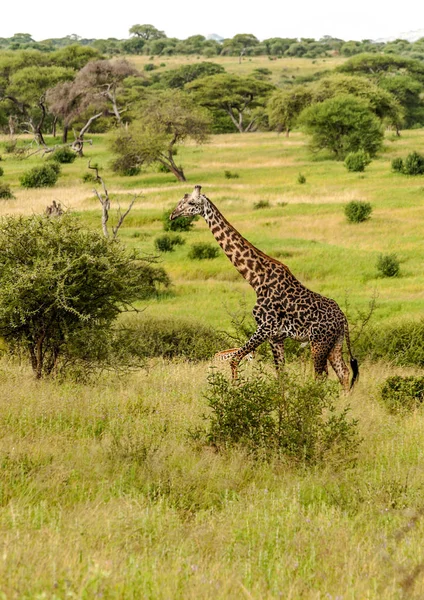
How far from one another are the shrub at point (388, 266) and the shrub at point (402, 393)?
1383 cm

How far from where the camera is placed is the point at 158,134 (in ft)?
161

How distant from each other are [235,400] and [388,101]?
5747cm

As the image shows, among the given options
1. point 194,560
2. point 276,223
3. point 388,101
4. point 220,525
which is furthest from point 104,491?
point 388,101

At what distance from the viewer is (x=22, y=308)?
1134 centimetres

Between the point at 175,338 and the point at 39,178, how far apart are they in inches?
1238

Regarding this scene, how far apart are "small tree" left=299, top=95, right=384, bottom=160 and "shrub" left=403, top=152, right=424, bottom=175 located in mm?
8478

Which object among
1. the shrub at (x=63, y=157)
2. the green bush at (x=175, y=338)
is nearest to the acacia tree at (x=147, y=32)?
the shrub at (x=63, y=157)

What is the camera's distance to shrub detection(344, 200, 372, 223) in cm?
3309

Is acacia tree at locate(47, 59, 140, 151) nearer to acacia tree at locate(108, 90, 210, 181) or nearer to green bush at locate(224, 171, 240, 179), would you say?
acacia tree at locate(108, 90, 210, 181)

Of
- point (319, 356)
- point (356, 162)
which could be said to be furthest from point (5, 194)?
point (319, 356)

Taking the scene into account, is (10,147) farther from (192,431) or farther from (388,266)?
(192,431)

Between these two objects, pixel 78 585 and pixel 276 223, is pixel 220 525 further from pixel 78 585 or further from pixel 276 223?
pixel 276 223

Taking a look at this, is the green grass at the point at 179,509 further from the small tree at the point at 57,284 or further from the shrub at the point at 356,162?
the shrub at the point at 356,162

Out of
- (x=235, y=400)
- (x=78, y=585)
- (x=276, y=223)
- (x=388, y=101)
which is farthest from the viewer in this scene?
(x=388, y=101)
